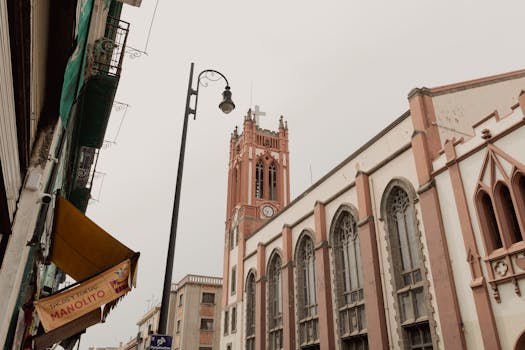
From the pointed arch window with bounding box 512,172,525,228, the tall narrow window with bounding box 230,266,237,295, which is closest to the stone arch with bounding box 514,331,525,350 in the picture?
the pointed arch window with bounding box 512,172,525,228

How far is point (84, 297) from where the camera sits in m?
5.85

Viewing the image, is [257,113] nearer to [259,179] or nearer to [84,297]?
[259,179]

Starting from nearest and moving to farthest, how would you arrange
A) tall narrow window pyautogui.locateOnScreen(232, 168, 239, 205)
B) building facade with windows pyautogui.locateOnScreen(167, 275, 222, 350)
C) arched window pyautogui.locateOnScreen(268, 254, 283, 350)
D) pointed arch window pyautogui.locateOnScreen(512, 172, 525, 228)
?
pointed arch window pyautogui.locateOnScreen(512, 172, 525, 228) < arched window pyautogui.locateOnScreen(268, 254, 283, 350) < tall narrow window pyautogui.locateOnScreen(232, 168, 239, 205) < building facade with windows pyautogui.locateOnScreen(167, 275, 222, 350)

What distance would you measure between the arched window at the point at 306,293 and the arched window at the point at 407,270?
6834 millimetres

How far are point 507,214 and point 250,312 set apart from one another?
69.2ft

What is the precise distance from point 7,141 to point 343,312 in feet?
62.2

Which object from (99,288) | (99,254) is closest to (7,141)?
(99,288)

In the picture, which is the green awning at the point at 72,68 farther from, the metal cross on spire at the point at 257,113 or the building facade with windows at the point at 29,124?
the metal cross on spire at the point at 257,113

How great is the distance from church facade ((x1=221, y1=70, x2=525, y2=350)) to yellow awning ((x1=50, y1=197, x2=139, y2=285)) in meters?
10.9

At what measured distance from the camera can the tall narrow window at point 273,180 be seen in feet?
126

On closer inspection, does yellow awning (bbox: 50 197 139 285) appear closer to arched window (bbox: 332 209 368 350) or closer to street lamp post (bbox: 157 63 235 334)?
street lamp post (bbox: 157 63 235 334)

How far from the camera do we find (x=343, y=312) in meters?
19.9

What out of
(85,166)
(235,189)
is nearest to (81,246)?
(85,166)

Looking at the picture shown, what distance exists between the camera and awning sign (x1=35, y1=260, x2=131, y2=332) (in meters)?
5.54
